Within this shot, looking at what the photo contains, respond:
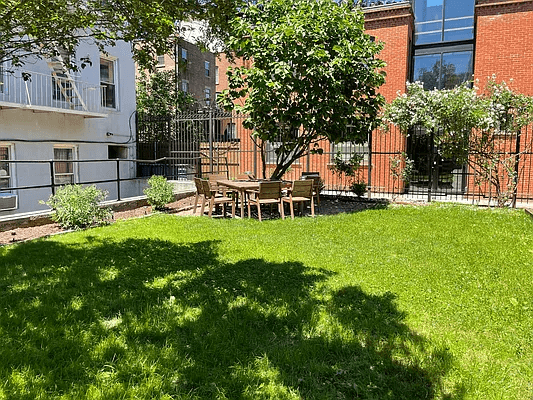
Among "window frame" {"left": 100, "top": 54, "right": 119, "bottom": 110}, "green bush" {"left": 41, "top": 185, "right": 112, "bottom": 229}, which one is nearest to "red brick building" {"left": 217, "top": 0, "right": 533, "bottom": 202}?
"window frame" {"left": 100, "top": 54, "right": 119, "bottom": 110}

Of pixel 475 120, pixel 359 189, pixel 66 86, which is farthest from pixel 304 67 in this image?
pixel 66 86

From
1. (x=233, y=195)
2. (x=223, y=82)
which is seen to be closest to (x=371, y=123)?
(x=233, y=195)

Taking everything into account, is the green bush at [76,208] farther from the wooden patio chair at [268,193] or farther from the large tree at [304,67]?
the large tree at [304,67]

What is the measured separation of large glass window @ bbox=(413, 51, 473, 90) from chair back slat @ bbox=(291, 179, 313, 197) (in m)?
8.71

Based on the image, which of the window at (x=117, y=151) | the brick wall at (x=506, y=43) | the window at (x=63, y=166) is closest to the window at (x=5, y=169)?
the window at (x=63, y=166)

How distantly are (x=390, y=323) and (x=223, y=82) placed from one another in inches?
1272

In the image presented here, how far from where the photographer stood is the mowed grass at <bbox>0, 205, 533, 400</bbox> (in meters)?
2.69

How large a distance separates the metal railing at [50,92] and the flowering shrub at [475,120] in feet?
32.8

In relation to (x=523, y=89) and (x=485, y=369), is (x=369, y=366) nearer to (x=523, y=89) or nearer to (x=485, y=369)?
(x=485, y=369)

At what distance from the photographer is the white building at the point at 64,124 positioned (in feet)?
39.4

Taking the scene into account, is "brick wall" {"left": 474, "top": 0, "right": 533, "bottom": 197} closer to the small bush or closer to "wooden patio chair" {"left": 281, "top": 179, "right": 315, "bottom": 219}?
the small bush

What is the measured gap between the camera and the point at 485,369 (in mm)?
2914

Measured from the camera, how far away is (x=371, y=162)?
47.1 feet

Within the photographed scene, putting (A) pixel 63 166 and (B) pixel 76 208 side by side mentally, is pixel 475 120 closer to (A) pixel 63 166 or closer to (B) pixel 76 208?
(B) pixel 76 208
